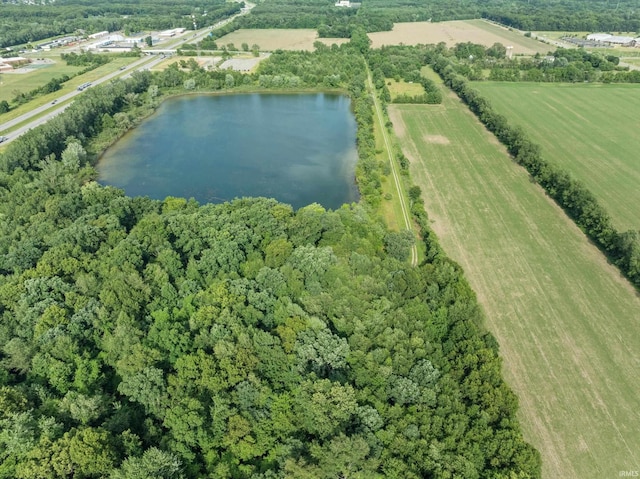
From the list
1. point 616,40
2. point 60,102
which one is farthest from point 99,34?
point 616,40

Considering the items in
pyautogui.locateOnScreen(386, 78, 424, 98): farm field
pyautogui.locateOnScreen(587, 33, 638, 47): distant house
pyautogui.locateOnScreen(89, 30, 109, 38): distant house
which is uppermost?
pyautogui.locateOnScreen(89, 30, 109, 38): distant house

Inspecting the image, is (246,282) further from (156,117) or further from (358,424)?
(156,117)

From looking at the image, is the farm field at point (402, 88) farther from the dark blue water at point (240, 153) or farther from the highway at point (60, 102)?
the highway at point (60, 102)

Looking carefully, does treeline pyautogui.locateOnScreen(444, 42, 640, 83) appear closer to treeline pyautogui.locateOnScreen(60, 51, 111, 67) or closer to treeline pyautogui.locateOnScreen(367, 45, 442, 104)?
treeline pyautogui.locateOnScreen(367, 45, 442, 104)

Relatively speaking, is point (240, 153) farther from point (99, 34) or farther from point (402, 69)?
point (99, 34)

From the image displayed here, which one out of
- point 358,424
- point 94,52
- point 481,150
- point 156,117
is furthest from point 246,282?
point 94,52

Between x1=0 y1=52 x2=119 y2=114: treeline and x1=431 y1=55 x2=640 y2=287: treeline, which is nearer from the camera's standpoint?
x1=431 y1=55 x2=640 y2=287: treeline

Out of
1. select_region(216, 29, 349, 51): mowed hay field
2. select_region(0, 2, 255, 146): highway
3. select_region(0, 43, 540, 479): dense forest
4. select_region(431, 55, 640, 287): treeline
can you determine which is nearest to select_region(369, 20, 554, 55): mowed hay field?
select_region(216, 29, 349, 51): mowed hay field
